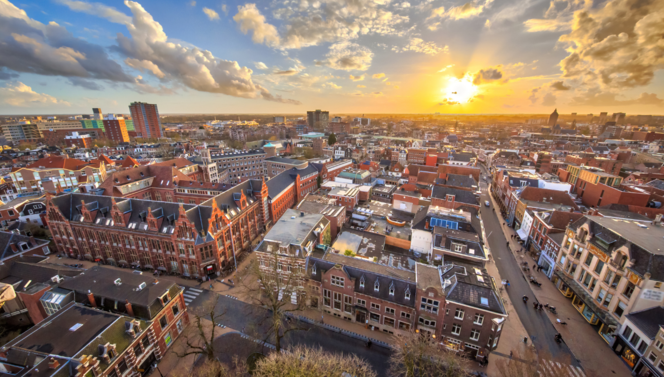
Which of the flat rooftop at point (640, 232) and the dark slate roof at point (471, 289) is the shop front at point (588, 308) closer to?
the flat rooftop at point (640, 232)

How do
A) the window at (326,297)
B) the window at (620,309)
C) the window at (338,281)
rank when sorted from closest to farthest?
the window at (620,309)
the window at (338,281)
the window at (326,297)

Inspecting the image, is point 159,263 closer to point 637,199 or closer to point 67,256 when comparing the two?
point 67,256

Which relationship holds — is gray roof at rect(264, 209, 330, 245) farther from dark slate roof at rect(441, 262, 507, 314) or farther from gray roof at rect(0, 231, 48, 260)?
gray roof at rect(0, 231, 48, 260)

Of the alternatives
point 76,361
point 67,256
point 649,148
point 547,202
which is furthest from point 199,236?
point 649,148

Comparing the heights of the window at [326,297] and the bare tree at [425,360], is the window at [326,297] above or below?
below

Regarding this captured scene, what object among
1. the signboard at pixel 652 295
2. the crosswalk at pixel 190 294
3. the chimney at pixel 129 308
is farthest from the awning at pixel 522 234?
the chimney at pixel 129 308

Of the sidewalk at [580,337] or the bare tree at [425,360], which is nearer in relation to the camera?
the bare tree at [425,360]

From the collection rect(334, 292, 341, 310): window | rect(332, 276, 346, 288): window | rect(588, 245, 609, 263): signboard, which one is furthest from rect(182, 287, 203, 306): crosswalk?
rect(588, 245, 609, 263): signboard
